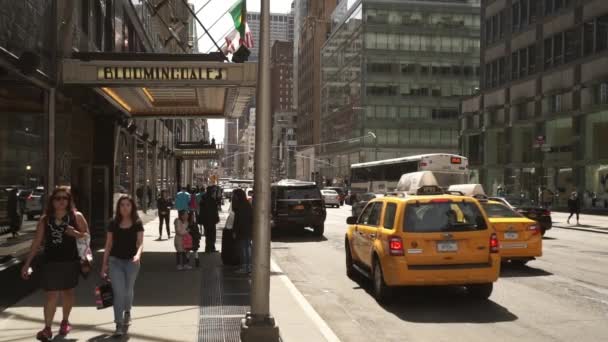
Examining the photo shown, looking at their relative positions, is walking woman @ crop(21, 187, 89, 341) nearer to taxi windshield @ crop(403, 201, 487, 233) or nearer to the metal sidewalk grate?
the metal sidewalk grate

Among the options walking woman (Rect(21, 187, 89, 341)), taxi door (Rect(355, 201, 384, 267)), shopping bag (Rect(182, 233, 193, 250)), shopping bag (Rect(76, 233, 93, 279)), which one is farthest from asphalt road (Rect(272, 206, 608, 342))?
walking woman (Rect(21, 187, 89, 341))

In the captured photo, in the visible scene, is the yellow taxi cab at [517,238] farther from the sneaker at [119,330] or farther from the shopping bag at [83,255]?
the shopping bag at [83,255]

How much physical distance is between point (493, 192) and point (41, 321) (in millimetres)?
55834

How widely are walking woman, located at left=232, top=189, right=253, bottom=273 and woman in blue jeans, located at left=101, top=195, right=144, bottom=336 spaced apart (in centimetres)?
527

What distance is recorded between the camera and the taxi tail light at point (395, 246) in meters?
10.1

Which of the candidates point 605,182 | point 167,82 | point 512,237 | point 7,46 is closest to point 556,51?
point 605,182

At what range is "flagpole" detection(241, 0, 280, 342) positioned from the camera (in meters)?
7.42

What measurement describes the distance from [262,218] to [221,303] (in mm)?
3018

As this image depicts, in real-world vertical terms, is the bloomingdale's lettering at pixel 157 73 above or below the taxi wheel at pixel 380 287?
above

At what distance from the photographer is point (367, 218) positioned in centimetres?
1232

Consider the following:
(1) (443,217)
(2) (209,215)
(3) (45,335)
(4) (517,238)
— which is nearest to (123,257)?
(3) (45,335)

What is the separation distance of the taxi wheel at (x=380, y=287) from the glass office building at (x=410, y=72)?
8106 centimetres

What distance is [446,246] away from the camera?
1009 cm

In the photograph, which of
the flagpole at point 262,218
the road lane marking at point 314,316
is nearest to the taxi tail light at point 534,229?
the road lane marking at point 314,316
